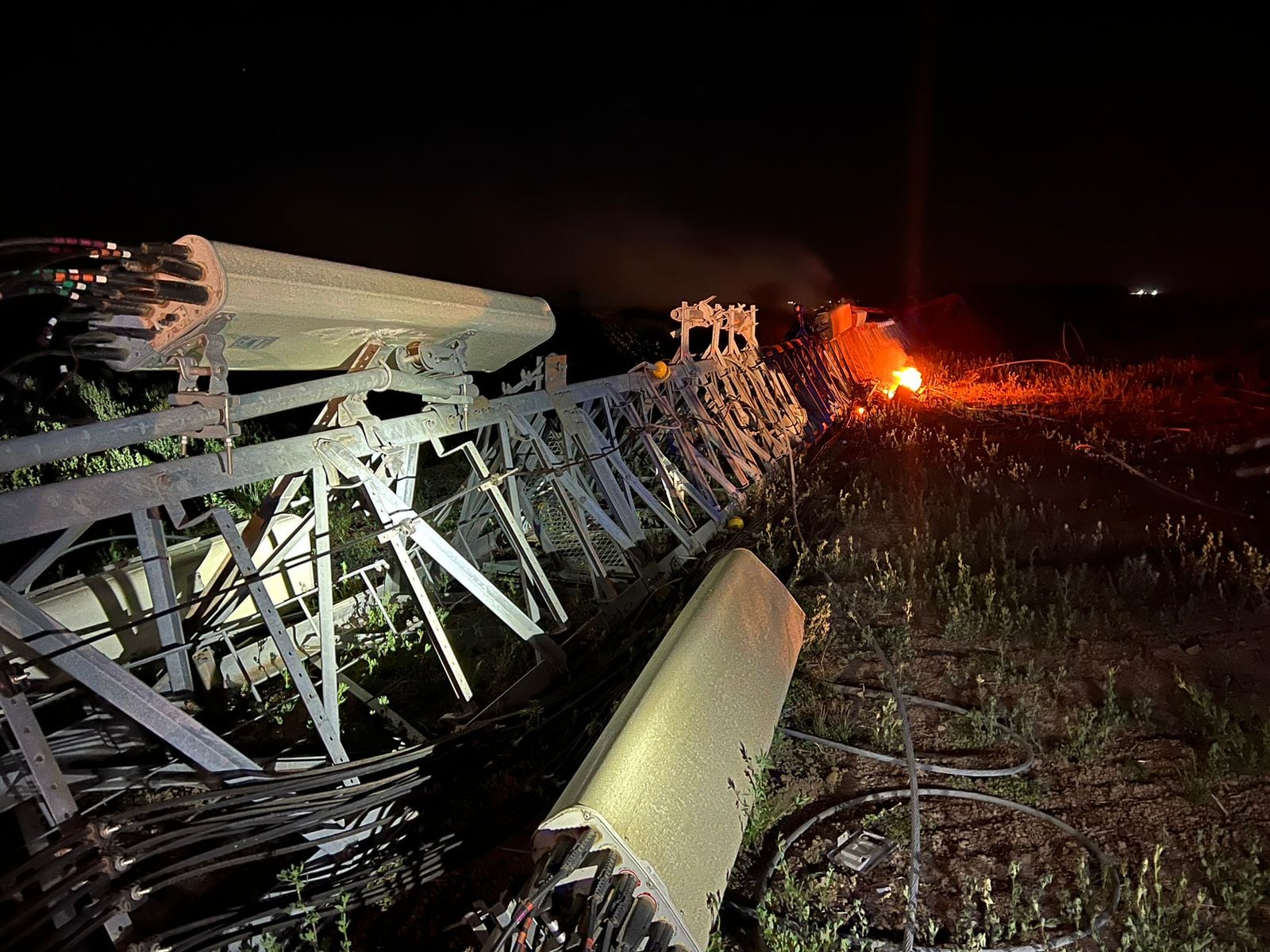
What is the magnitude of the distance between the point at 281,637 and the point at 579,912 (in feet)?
5.73

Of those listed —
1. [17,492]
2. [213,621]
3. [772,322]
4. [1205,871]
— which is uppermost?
[772,322]

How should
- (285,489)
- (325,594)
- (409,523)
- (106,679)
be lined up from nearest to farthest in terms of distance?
(106,679), (325,594), (409,523), (285,489)

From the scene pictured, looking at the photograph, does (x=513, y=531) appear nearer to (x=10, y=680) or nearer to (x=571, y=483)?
(x=571, y=483)

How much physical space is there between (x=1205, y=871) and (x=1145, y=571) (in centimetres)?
328

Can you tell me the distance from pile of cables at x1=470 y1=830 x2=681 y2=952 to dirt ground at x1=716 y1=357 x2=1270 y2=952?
0.77 m

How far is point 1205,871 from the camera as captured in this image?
298 centimetres

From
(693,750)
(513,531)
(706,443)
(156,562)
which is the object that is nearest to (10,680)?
(156,562)

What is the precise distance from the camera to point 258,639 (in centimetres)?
482

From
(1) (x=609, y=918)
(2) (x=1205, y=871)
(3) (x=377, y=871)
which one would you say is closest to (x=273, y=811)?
(3) (x=377, y=871)

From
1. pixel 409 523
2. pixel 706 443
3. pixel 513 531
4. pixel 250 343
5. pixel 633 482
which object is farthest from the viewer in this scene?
pixel 706 443

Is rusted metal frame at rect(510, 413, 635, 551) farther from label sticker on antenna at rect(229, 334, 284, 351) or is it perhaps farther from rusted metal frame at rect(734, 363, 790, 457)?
rusted metal frame at rect(734, 363, 790, 457)

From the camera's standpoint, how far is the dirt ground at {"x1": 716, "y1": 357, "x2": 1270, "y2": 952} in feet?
9.52

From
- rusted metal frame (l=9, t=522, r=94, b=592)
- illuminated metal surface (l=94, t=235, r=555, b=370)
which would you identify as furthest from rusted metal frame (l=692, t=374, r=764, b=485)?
rusted metal frame (l=9, t=522, r=94, b=592)

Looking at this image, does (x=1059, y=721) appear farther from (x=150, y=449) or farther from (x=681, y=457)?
(x=150, y=449)
